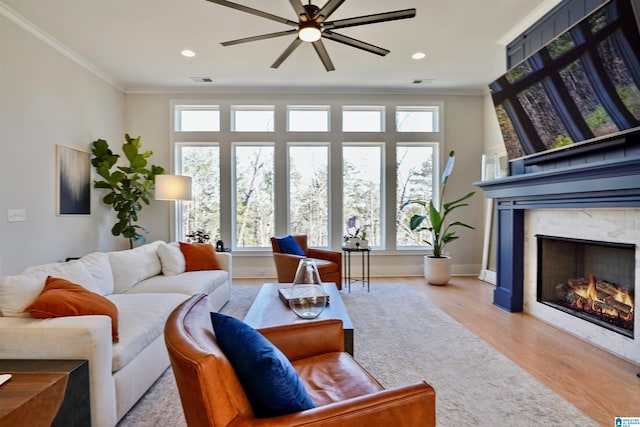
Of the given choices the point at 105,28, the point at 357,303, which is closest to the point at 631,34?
the point at 357,303

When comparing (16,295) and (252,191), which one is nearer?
(16,295)

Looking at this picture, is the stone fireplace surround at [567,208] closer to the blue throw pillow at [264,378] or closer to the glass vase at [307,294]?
Answer: the glass vase at [307,294]

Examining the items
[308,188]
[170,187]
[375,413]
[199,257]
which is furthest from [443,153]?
[375,413]

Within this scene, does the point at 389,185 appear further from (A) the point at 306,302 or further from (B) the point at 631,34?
(A) the point at 306,302

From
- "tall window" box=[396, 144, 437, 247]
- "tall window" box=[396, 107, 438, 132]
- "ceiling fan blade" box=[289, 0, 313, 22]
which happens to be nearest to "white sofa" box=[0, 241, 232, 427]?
"ceiling fan blade" box=[289, 0, 313, 22]

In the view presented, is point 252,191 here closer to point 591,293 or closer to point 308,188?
point 308,188

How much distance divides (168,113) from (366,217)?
3.70 metres

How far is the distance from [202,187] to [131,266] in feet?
8.57

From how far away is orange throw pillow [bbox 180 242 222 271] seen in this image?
147 inches

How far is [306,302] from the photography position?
191 centimetres

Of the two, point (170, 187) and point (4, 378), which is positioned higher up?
point (170, 187)

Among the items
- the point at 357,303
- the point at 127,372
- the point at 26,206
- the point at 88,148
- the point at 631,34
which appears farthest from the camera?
the point at 88,148

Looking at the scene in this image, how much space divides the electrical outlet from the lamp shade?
1378 millimetres

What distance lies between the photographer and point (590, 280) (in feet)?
10.4
